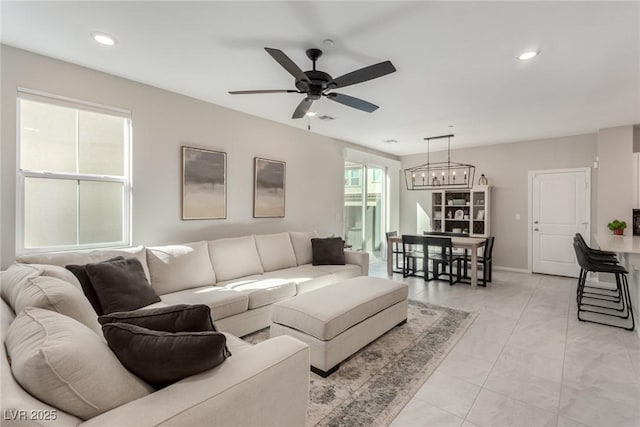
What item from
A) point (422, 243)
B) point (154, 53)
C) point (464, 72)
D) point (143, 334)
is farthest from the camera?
point (422, 243)

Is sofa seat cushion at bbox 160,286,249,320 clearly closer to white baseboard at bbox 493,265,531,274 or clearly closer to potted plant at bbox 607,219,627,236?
potted plant at bbox 607,219,627,236

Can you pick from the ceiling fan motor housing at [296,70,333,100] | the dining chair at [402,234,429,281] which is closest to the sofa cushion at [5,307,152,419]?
the ceiling fan motor housing at [296,70,333,100]

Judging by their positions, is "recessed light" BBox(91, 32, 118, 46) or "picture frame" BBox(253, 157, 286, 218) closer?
"recessed light" BBox(91, 32, 118, 46)

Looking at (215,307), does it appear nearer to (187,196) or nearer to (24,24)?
(187,196)

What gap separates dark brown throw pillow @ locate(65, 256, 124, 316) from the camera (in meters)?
2.21

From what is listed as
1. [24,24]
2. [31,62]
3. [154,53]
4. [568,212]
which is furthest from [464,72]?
[568,212]

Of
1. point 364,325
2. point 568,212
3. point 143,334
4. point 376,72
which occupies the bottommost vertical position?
point 364,325

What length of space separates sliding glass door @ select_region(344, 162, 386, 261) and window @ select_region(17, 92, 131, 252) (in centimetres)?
399

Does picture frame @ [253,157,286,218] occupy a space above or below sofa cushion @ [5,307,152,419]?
above

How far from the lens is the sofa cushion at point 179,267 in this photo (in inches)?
116

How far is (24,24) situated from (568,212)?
754cm

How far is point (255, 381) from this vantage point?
122cm

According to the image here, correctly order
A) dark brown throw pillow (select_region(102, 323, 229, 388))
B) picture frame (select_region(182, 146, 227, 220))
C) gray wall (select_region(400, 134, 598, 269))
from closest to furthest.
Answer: dark brown throw pillow (select_region(102, 323, 229, 388))
picture frame (select_region(182, 146, 227, 220))
gray wall (select_region(400, 134, 598, 269))

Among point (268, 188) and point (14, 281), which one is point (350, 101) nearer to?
point (268, 188)
